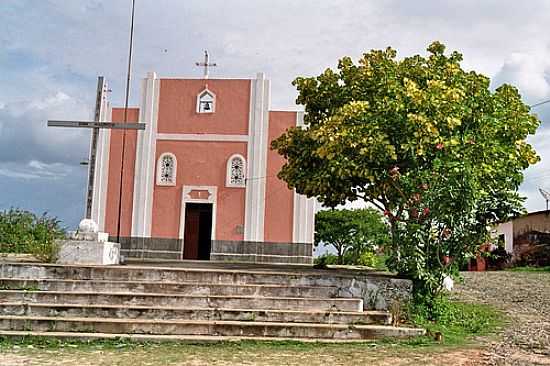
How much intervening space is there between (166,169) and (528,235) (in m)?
15.9

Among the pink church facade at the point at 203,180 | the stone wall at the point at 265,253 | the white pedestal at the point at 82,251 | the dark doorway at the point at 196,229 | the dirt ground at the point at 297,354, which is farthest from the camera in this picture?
the dark doorway at the point at 196,229

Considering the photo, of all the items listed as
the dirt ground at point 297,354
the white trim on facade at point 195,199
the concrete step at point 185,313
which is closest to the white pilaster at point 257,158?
the white trim on facade at point 195,199

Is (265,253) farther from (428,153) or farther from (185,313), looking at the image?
(185,313)

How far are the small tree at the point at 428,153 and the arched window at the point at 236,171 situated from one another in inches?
294

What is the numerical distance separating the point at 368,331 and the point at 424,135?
3198 mm

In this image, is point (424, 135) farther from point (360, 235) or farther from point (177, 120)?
point (360, 235)

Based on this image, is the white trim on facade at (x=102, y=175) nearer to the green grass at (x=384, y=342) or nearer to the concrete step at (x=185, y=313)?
the concrete step at (x=185, y=313)

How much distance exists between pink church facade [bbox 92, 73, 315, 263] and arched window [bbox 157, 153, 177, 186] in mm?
31

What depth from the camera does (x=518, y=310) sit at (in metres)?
11.3

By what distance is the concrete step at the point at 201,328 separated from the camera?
7.98m

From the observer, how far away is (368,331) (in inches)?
325

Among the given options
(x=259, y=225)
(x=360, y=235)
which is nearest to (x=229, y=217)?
(x=259, y=225)

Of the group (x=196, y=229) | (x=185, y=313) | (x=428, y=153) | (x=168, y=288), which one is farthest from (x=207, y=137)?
(x=185, y=313)

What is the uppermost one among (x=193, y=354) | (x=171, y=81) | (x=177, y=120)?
(x=171, y=81)
